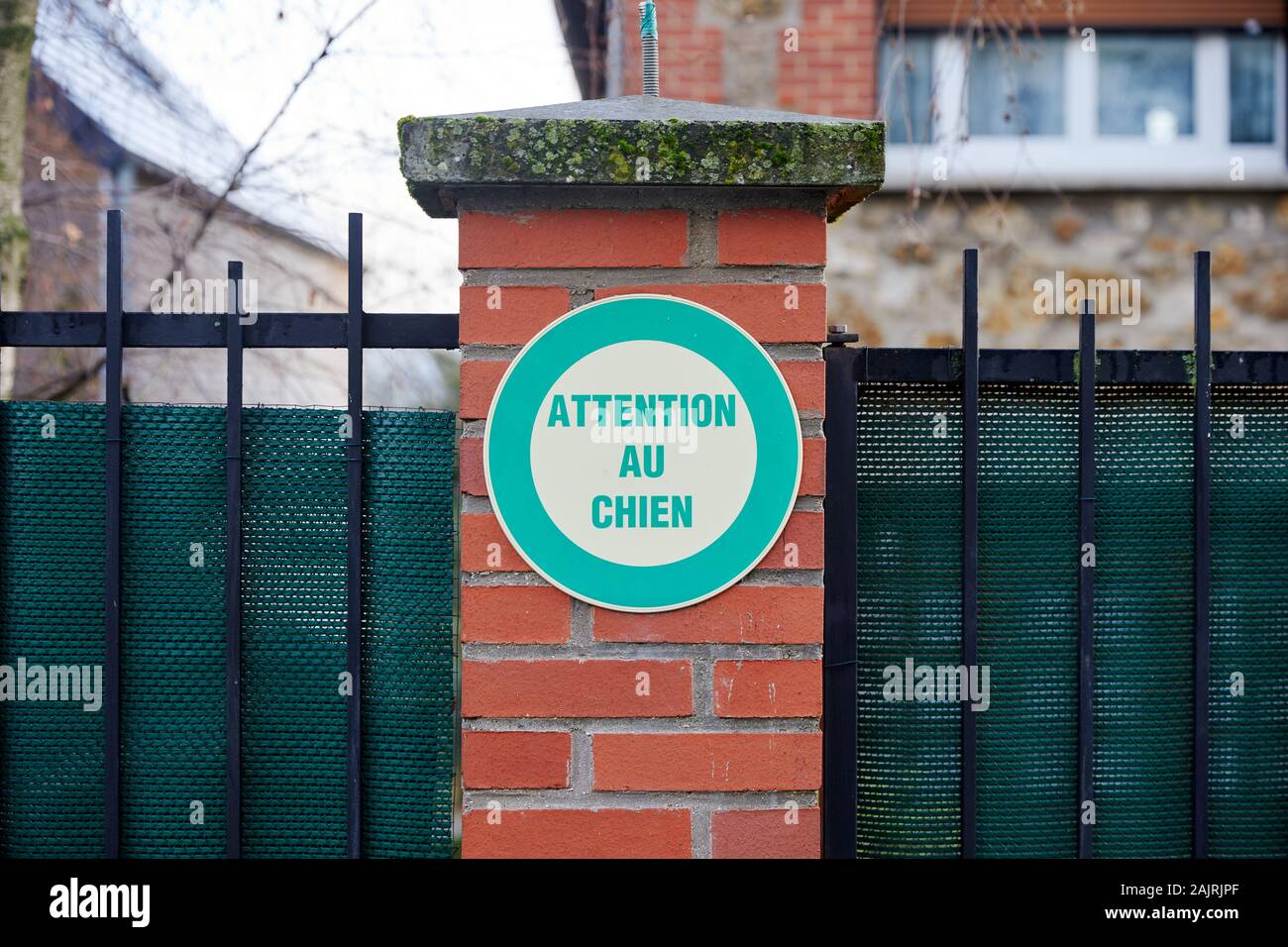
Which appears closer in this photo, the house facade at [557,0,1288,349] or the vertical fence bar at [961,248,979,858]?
the vertical fence bar at [961,248,979,858]

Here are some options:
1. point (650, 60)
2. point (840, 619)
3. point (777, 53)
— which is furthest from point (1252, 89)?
point (840, 619)

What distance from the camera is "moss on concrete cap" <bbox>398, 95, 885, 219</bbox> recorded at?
5.20 ft

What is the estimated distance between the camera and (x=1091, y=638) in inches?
70.7

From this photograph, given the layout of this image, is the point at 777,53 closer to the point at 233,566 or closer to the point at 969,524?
the point at 969,524

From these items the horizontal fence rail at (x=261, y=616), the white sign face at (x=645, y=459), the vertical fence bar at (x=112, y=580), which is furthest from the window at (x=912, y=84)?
the vertical fence bar at (x=112, y=580)

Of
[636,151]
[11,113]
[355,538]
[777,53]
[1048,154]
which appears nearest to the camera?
[636,151]

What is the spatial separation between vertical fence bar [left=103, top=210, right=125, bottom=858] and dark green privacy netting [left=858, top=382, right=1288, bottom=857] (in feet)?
4.16

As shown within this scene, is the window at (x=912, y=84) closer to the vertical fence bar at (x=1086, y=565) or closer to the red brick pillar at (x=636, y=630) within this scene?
the vertical fence bar at (x=1086, y=565)

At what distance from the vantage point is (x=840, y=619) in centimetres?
179

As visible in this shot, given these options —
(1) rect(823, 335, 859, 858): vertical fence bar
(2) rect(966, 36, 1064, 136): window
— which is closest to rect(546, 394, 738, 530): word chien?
(1) rect(823, 335, 859, 858): vertical fence bar

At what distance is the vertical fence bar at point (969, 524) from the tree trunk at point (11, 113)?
105 inches

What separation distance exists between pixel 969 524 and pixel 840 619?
0.90ft

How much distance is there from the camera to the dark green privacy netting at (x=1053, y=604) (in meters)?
1.85

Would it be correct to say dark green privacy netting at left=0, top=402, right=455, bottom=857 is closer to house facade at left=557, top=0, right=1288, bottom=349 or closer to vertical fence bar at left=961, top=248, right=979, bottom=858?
vertical fence bar at left=961, top=248, right=979, bottom=858
